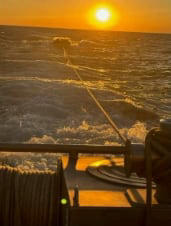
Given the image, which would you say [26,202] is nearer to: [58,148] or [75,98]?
[58,148]

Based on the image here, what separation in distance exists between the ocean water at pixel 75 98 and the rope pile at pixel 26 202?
31.2 feet

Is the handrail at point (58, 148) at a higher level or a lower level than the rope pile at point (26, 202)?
higher

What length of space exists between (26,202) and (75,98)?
14.9 m

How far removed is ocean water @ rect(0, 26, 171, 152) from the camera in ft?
47.0

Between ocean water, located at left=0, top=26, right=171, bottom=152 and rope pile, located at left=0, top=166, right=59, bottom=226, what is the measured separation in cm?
950

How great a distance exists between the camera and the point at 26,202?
9.53 feet

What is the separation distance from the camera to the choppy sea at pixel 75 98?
14.3 meters

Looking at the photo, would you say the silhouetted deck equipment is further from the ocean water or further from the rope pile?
the ocean water

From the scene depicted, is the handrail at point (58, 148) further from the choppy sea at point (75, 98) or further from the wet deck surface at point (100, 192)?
the choppy sea at point (75, 98)

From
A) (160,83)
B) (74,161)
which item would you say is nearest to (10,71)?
(160,83)

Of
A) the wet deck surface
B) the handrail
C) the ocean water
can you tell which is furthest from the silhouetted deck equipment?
the ocean water

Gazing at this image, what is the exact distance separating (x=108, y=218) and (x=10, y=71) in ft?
76.5

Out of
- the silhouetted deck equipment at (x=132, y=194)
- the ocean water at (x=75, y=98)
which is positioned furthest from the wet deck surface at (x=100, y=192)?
the ocean water at (x=75, y=98)

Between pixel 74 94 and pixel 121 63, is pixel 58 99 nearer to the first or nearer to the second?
pixel 74 94
